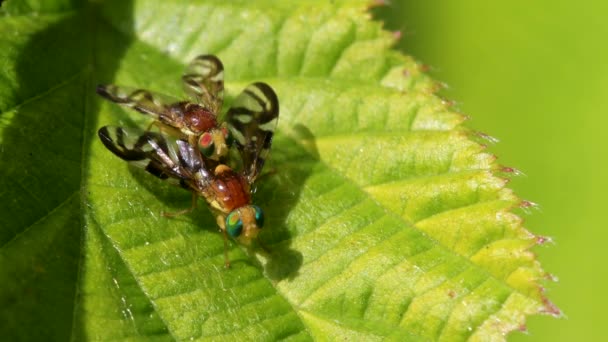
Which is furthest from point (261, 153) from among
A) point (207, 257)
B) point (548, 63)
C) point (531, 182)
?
point (548, 63)

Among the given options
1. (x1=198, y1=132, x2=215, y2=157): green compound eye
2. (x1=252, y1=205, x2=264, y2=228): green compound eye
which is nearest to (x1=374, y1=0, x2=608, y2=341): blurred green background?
(x1=198, y1=132, x2=215, y2=157): green compound eye

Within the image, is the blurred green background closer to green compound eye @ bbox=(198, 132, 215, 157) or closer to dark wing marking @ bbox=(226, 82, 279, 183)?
dark wing marking @ bbox=(226, 82, 279, 183)

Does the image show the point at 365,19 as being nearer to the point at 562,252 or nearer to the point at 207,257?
the point at 207,257

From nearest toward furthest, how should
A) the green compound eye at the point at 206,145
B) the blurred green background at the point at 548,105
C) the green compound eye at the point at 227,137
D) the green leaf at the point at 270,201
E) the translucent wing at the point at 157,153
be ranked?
the green leaf at the point at 270,201 → the translucent wing at the point at 157,153 → the green compound eye at the point at 206,145 → the green compound eye at the point at 227,137 → the blurred green background at the point at 548,105

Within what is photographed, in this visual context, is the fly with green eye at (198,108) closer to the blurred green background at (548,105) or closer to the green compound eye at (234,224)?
the green compound eye at (234,224)

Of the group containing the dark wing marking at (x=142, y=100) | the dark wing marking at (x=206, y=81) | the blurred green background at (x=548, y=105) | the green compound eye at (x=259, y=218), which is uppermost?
the blurred green background at (x=548, y=105)

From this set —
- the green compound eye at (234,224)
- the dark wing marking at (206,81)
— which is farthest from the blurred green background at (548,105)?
the green compound eye at (234,224)

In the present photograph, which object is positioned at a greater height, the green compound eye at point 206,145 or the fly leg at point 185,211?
the green compound eye at point 206,145

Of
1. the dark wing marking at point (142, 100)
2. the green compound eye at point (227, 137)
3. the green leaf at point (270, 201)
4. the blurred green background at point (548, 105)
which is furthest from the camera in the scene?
the blurred green background at point (548, 105)
